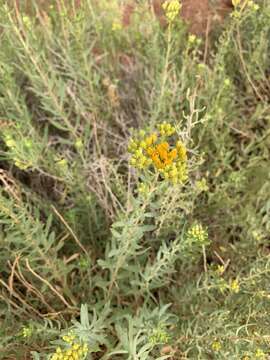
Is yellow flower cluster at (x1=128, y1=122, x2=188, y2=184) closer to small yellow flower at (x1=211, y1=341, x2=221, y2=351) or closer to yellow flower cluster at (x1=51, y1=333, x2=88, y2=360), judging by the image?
yellow flower cluster at (x1=51, y1=333, x2=88, y2=360)

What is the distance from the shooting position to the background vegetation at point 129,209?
1640 millimetres

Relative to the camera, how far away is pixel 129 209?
5.02 ft

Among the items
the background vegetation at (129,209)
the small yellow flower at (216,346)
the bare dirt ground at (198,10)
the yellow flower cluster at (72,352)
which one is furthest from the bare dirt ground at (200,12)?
the yellow flower cluster at (72,352)

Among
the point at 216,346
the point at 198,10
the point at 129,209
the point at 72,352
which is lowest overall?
the point at 216,346

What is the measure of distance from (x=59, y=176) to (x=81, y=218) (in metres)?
0.26

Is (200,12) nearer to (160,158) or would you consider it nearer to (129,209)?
(129,209)

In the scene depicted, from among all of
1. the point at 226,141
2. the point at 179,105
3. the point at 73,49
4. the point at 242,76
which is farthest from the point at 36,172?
the point at 242,76

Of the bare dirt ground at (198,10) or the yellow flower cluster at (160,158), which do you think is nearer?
the yellow flower cluster at (160,158)

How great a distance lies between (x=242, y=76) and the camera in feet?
8.80

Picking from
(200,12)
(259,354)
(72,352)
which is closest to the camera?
(72,352)

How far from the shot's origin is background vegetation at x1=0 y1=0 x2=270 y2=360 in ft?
5.38

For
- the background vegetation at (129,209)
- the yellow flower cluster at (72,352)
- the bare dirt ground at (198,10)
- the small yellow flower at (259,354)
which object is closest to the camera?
the yellow flower cluster at (72,352)

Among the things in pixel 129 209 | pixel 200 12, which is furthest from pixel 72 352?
pixel 200 12

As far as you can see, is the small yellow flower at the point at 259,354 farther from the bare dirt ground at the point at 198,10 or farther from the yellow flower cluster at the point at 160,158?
the bare dirt ground at the point at 198,10
